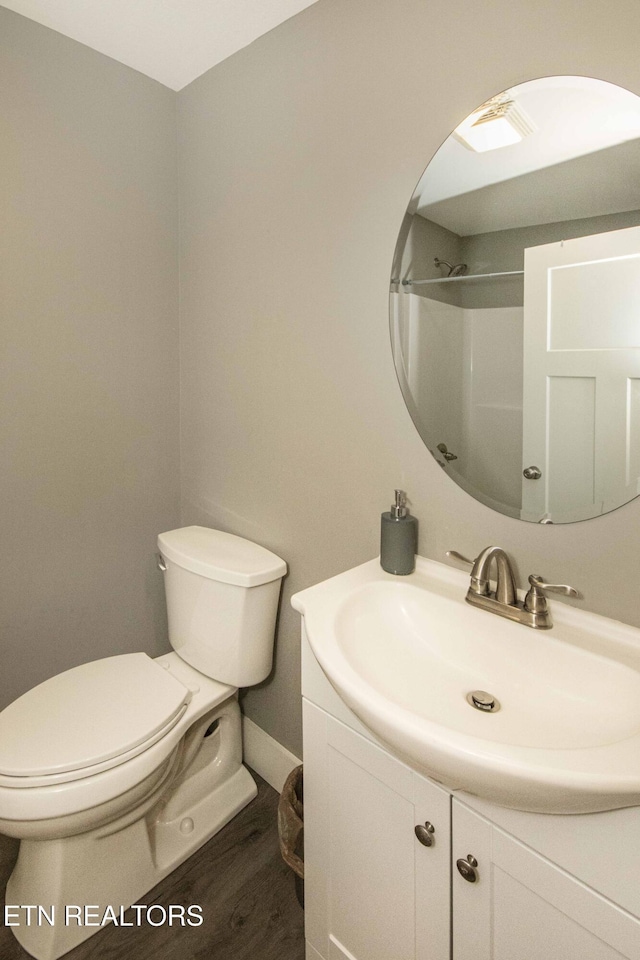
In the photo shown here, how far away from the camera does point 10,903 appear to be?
131 centimetres

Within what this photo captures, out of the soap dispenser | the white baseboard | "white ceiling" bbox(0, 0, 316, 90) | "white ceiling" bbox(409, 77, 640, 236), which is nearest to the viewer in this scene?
"white ceiling" bbox(409, 77, 640, 236)

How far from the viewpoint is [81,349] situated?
1.64 meters

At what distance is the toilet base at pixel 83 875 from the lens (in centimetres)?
123

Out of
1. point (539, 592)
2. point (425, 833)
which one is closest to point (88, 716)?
point (425, 833)

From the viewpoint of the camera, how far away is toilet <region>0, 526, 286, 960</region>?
3.83ft

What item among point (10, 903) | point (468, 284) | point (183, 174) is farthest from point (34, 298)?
point (10, 903)

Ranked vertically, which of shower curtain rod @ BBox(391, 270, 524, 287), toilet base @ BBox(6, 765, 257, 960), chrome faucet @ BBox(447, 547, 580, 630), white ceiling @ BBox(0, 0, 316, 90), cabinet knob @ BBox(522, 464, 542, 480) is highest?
white ceiling @ BBox(0, 0, 316, 90)

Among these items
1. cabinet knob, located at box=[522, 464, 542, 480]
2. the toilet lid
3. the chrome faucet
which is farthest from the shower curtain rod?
the toilet lid

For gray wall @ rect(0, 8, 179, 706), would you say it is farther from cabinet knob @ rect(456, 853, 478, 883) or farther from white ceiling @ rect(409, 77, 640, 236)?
cabinet knob @ rect(456, 853, 478, 883)

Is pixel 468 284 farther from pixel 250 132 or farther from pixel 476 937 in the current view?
pixel 476 937

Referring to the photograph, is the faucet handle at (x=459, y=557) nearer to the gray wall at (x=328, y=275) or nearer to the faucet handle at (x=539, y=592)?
the gray wall at (x=328, y=275)

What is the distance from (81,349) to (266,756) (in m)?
1.46

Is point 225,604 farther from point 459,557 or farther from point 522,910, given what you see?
point 522,910

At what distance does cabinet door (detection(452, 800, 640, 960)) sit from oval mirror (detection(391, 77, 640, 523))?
555mm
